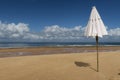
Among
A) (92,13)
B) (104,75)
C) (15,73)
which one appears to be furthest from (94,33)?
(15,73)

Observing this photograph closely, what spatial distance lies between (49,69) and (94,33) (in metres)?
4.00

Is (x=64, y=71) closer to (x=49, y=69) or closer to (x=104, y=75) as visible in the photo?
(x=49, y=69)

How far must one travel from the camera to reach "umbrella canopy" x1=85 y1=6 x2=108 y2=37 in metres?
12.3

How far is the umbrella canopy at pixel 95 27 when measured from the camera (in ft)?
40.5

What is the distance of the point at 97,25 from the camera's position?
12.4 metres

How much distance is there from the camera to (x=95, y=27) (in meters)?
12.5

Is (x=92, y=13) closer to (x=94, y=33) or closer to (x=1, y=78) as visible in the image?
(x=94, y=33)

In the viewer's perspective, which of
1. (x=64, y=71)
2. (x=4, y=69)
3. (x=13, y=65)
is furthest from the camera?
(x=13, y=65)

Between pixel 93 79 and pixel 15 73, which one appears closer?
pixel 93 79

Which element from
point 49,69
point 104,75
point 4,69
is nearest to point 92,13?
point 104,75

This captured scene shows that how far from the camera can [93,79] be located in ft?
38.8

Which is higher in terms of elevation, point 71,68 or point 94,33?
point 94,33

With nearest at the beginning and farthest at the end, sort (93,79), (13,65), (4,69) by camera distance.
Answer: (93,79) < (4,69) < (13,65)

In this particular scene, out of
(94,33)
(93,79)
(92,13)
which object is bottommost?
(93,79)
